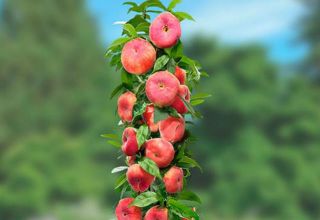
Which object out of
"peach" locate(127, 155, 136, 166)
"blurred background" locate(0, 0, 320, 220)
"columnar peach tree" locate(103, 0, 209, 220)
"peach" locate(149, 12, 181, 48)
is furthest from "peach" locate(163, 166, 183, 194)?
"blurred background" locate(0, 0, 320, 220)

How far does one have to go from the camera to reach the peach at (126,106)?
6.24 feet

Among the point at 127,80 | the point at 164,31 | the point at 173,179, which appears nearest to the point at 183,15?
the point at 164,31

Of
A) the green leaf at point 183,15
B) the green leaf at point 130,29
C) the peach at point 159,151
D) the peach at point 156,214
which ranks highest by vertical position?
the green leaf at point 183,15

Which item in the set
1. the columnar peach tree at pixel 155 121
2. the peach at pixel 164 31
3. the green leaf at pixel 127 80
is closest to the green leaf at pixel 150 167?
the columnar peach tree at pixel 155 121

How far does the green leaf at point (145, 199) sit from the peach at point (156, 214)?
0.02m

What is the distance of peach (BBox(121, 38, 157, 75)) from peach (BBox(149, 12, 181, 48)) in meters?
0.03

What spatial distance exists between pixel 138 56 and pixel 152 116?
0.18m

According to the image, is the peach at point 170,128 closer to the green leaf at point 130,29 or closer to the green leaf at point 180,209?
the green leaf at point 180,209

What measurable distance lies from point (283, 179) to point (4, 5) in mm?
8742

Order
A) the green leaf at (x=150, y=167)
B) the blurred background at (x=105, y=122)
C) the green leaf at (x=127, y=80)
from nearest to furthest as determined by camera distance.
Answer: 1. the green leaf at (x=150, y=167)
2. the green leaf at (x=127, y=80)
3. the blurred background at (x=105, y=122)

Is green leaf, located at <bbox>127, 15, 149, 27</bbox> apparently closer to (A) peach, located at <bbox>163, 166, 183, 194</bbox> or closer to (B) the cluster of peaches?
(B) the cluster of peaches

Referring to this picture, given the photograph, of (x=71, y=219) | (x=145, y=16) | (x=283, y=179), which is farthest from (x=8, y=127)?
(x=145, y=16)

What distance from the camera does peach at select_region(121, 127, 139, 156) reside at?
187 centimetres

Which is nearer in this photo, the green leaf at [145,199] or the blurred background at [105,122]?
the green leaf at [145,199]
